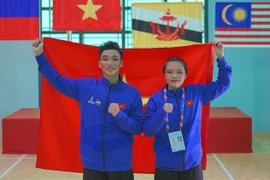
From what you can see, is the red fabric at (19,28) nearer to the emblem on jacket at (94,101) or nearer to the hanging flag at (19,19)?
the hanging flag at (19,19)

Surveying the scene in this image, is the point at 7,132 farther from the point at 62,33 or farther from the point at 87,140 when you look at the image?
the point at 87,140

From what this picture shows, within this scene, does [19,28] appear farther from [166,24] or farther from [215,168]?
[215,168]

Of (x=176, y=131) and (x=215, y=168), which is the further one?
(x=215, y=168)

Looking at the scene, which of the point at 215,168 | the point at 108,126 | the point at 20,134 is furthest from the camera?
the point at 20,134

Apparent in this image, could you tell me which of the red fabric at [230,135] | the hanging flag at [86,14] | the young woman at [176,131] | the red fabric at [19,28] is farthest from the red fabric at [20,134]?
the young woman at [176,131]

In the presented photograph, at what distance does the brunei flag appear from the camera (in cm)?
650

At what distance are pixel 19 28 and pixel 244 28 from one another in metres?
4.37

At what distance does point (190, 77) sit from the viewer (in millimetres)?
3043

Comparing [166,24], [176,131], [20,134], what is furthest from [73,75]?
[166,24]

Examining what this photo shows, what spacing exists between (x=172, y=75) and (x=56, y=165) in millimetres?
1459

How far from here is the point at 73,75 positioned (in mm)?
3113

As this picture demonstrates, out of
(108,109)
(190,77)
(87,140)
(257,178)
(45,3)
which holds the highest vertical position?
(45,3)

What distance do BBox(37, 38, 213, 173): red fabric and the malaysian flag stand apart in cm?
405

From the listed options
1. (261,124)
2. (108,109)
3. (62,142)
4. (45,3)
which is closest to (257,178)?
(62,142)
